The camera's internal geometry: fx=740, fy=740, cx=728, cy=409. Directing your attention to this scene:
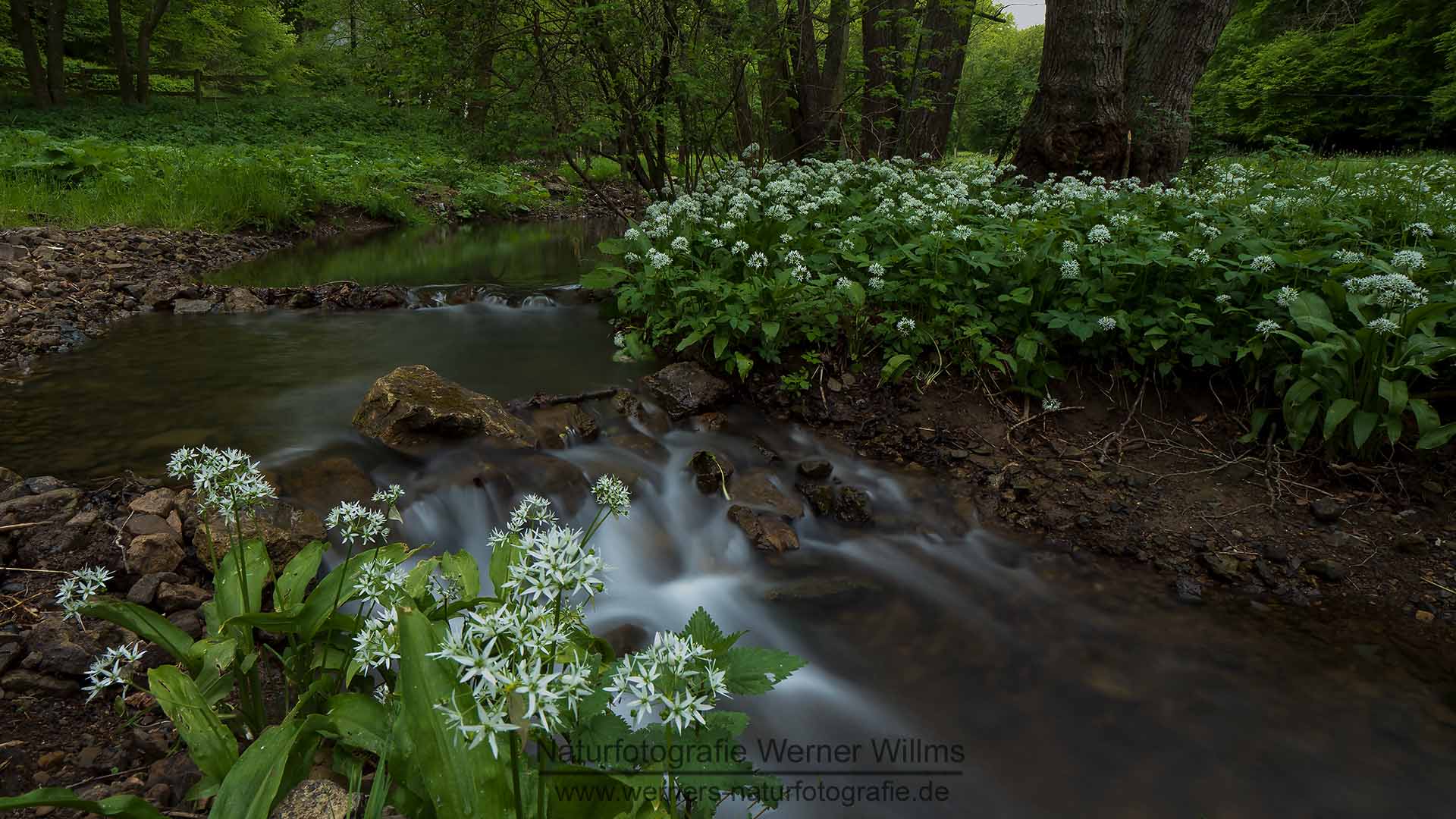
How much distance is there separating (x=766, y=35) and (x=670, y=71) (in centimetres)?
124

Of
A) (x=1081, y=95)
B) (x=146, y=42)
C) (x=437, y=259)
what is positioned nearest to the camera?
(x=1081, y=95)

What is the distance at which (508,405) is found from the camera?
4.91m

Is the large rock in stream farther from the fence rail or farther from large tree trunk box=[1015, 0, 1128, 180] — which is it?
the fence rail

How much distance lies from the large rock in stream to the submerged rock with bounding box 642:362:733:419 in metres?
0.98

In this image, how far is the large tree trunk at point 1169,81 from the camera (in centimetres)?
755

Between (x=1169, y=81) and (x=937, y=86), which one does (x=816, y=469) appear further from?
(x=937, y=86)

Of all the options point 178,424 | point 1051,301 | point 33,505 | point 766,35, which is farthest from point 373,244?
point 1051,301

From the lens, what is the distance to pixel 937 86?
31.8ft

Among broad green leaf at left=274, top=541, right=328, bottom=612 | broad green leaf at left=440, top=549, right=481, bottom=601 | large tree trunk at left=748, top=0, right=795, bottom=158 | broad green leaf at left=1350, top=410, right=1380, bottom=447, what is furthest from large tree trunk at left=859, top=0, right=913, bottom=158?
broad green leaf at left=274, top=541, right=328, bottom=612

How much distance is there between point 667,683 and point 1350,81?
92.0 ft

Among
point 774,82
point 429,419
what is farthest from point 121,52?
point 429,419

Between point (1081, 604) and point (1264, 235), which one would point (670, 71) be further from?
point (1081, 604)

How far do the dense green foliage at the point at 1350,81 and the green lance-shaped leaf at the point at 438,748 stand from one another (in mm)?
21799

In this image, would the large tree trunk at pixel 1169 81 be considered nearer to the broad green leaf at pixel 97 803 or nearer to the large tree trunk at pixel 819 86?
the large tree trunk at pixel 819 86
